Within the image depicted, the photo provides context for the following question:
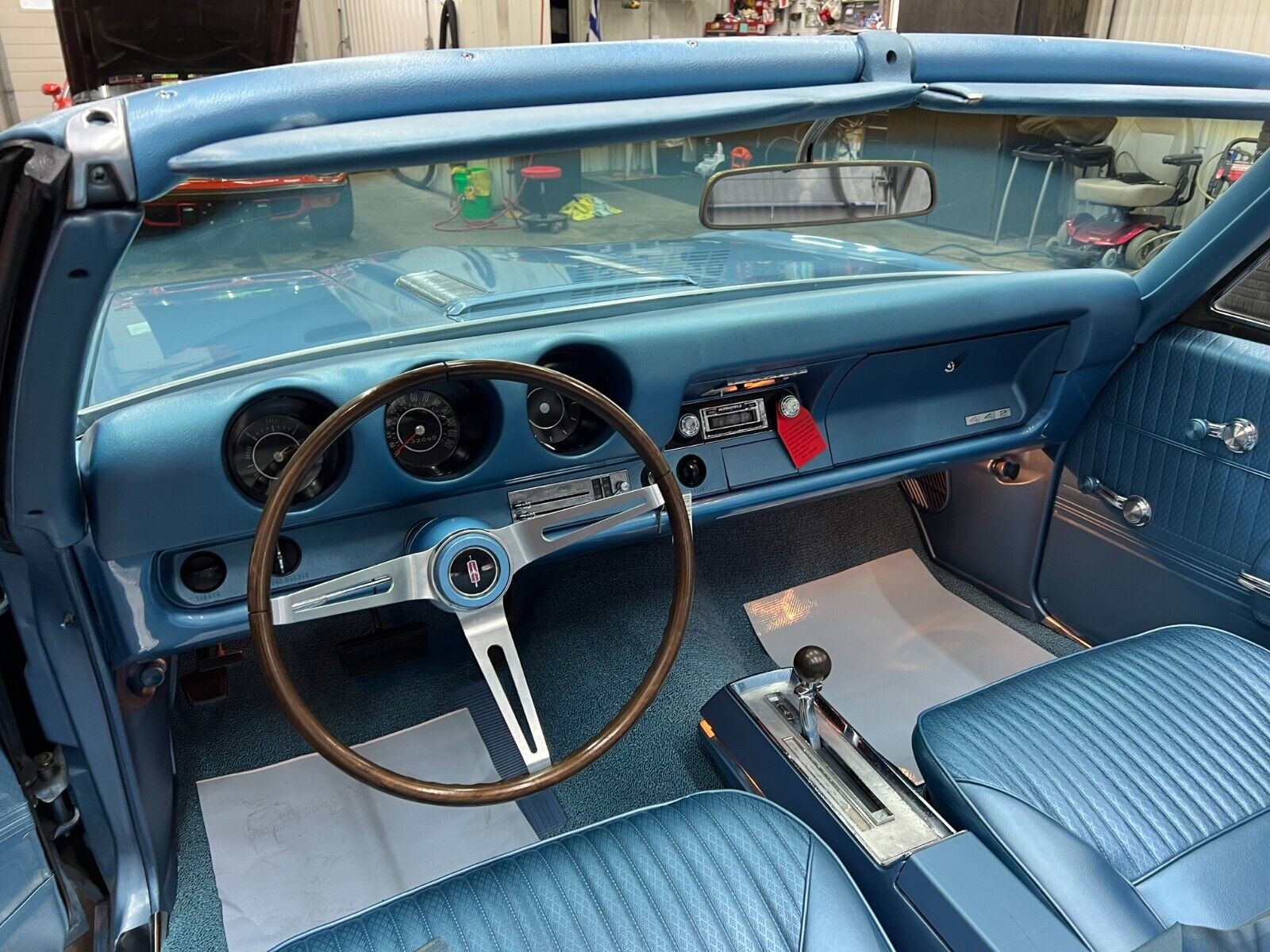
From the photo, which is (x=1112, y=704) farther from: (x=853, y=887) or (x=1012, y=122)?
(x=1012, y=122)

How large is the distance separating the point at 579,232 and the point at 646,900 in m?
1.24

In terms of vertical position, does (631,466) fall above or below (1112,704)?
above

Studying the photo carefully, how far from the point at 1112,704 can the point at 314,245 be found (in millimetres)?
1618

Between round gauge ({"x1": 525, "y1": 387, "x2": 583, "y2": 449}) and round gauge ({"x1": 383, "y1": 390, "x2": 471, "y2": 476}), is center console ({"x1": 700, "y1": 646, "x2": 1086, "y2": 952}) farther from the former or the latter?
round gauge ({"x1": 383, "y1": 390, "x2": 471, "y2": 476})

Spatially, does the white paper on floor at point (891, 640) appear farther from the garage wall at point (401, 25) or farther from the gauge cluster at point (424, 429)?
the garage wall at point (401, 25)

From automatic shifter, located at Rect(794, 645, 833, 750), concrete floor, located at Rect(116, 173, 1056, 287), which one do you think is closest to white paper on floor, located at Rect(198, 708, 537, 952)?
automatic shifter, located at Rect(794, 645, 833, 750)

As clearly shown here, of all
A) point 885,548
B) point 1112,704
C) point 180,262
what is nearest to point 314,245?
point 180,262

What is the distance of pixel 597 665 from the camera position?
2.40m

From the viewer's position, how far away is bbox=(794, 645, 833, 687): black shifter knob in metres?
1.66

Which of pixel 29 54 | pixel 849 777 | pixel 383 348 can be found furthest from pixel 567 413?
pixel 29 54

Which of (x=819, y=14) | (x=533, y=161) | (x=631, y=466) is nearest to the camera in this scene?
(x=533, y=161)

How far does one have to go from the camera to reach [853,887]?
1.23 metres

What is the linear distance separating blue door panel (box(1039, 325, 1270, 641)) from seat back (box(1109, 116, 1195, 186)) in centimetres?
38

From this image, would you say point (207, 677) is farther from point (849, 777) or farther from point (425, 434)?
point (849, 777)
